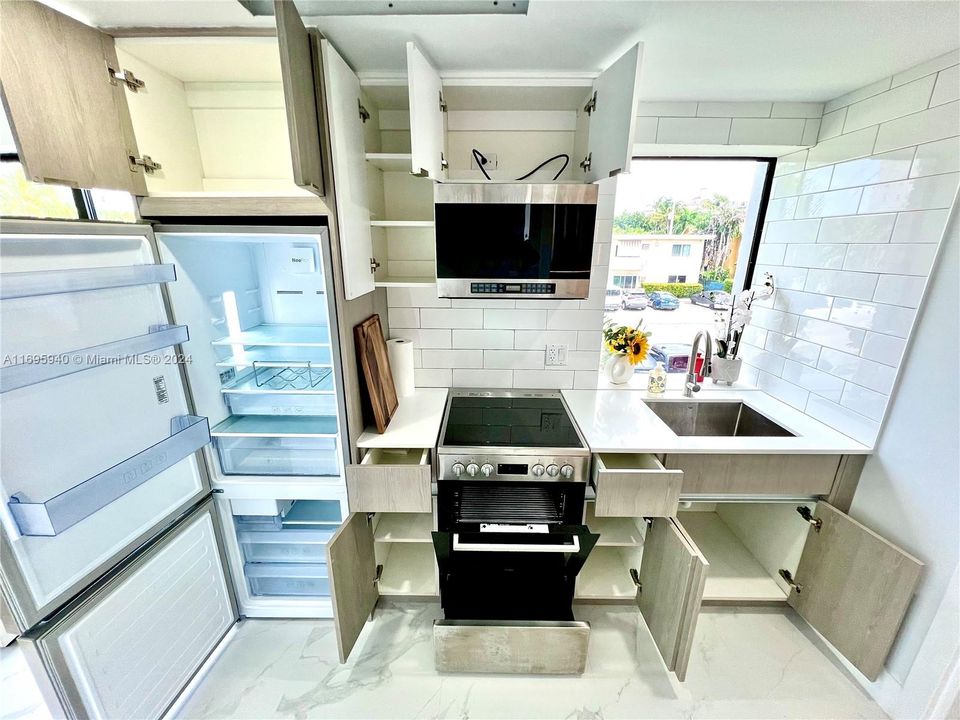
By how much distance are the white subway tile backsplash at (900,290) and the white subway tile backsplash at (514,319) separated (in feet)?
4.18

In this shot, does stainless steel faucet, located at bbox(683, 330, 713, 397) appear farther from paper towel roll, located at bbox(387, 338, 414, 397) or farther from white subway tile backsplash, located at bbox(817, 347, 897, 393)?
paper towel roll, located at bbox(387, 338, 414, 397)

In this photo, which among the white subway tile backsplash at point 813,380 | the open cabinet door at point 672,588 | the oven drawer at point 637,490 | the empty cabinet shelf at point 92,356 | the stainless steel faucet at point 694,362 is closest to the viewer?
the empty cabinet shelf at point 92,356

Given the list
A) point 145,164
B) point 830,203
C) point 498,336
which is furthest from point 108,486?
point 830,203

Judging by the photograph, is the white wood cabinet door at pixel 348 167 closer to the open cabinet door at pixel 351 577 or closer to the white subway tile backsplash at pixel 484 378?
the white subway tile backsplash at pixel 484 378

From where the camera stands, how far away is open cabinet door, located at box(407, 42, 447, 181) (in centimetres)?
113

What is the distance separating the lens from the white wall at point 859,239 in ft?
4.07

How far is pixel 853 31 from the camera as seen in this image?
1089 millimetres

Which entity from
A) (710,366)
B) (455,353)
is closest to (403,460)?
(455,353)

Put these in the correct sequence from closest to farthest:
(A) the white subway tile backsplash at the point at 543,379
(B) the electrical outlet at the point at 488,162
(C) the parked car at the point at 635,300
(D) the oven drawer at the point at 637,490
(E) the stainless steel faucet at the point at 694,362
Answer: (D) the oven drawer at the point at 637,490, (B) the electrical outlet at the point at 488,162, (E) the stainless steel faucet at the point at 694,362, (A) the white subway tile backsplash at the point at 543,379, (C) the parked car at the point at 635,300

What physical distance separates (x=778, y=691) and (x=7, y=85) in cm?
302

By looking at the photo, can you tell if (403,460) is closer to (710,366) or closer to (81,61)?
(81,61)

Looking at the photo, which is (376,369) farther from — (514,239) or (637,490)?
(637,490)

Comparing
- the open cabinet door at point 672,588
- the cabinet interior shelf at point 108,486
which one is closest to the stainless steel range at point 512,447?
the open cabinet door at point 672,588

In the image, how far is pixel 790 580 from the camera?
167 cm
